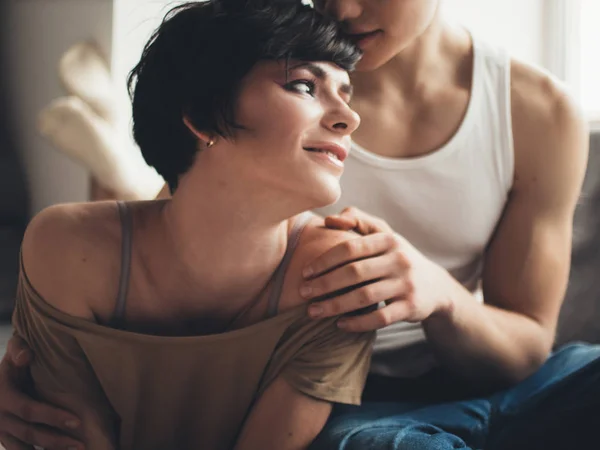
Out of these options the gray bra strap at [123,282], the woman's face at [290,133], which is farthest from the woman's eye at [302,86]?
the gray bra strap at [123,282]

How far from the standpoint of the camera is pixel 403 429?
0.77m

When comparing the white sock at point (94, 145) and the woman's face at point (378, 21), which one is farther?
the white sock at point (94, 145)

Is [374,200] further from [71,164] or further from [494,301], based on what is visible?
[71,164]

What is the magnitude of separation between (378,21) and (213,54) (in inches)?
9.8

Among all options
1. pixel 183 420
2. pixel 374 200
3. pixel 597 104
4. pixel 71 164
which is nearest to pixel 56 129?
pixel 71 164

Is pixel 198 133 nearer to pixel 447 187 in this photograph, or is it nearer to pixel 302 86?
pixel 302 86

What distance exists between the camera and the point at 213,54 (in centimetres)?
75

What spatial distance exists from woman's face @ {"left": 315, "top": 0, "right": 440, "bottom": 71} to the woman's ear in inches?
8.7

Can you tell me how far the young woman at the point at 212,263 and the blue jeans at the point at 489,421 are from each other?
5cm

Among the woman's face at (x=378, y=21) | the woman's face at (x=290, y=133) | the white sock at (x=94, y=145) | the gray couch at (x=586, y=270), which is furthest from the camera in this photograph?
the white sock at (x=94, y=145)

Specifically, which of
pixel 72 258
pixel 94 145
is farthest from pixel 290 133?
pixel 94 145

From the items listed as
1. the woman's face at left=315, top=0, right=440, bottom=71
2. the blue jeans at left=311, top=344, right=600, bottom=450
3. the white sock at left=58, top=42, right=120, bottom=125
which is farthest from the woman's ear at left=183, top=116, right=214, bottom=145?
the white sock at left=58, top=42, right=120, bottom=125

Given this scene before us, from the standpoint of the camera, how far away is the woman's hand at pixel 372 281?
0.77 meters

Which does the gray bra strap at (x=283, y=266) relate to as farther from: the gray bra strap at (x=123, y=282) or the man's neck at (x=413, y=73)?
the man's neck at (x=413, y=73)
